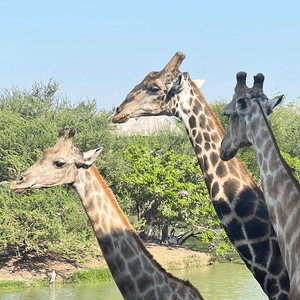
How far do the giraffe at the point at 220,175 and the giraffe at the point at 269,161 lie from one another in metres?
1.88

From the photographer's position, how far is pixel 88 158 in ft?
33.0

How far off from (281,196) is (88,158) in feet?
13.3

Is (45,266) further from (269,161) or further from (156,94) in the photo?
(269,161)

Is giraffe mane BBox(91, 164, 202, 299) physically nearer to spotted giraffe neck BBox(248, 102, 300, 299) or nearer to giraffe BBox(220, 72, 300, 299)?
giraffe BBox(220, 72, 300, 299)

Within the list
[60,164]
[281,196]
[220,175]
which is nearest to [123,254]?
[60,164]

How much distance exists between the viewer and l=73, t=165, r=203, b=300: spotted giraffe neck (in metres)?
9.16

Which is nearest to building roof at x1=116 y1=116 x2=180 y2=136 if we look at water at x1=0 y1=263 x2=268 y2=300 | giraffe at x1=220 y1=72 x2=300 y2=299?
Answer: water at x1=0 y1=263 x2=268 y2=300

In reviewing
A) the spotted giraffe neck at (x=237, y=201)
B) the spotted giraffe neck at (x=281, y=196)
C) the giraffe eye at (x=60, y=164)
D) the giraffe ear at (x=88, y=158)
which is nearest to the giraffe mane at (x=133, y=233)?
the giraffe ear at (x=88, y=158)

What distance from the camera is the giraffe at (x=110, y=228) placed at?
9227 millimetres

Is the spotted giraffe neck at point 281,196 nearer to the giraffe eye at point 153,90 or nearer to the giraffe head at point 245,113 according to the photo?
the giraffe head at point 245,113

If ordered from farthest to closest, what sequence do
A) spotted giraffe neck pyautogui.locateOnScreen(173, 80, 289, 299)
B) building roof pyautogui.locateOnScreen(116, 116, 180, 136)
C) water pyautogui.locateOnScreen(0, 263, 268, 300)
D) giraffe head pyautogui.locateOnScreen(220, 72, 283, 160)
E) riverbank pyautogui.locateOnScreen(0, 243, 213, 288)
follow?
building roof pyautogui.locateOnScreen(116, 116, 180, 136)
riverbank pyautogui.locateOnScreen(0, 243, 213, 288)
water pyautogui.locateOnScreen(0, 263, 268, 300)
spotted giraffe neck pyautogui.locateOnScreen(173, 80, 289, 299)
giraffe head pyautogui.locateOnScreen(220, 72, 283, 160)

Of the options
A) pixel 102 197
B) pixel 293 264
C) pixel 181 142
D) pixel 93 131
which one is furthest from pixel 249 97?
pixel 181 142

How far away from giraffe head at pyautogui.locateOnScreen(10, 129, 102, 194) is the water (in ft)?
74.6

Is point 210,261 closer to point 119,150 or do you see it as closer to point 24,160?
point 119,150
